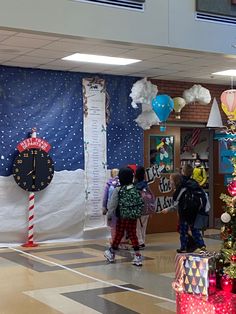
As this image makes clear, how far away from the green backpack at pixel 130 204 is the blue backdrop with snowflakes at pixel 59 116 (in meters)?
2.84

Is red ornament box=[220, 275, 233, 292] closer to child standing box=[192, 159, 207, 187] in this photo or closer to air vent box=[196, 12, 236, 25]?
air vent box=[196, 12, 236, 25]

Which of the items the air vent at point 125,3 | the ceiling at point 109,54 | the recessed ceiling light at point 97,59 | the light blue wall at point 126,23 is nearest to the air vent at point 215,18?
the light blue wall at point 126,23

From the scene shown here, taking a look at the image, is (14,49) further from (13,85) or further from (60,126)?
(60,126)

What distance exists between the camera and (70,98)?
1035 cm

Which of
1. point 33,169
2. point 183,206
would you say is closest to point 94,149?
point 33,169

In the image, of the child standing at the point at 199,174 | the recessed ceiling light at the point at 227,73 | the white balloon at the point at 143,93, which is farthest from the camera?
the child standing at the point at 199,174

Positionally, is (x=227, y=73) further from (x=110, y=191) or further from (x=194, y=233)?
(x=194, y=233)

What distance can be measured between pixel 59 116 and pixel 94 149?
3.09ft

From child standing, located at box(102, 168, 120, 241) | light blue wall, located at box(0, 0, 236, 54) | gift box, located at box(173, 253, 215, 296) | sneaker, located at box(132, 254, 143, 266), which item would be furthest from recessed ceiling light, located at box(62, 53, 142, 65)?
gift box, located at box(173, 253, 215, 296)

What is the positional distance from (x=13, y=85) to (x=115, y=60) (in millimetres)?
1881

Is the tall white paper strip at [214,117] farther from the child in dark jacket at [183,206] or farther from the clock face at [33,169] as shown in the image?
the clock face at [33,169]

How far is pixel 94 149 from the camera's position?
34.7 feet

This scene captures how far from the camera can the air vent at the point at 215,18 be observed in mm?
8627

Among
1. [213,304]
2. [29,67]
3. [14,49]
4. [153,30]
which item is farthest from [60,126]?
[213,304]
